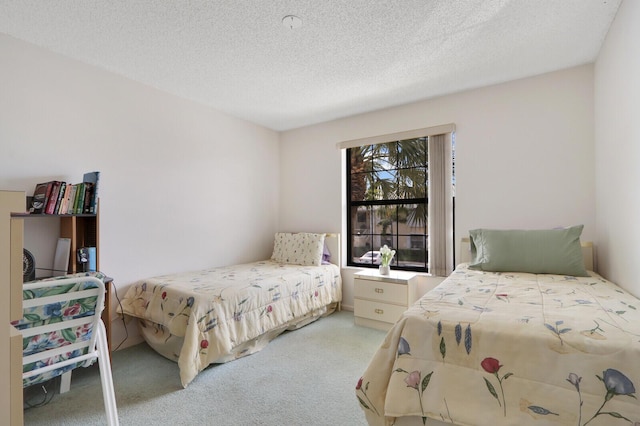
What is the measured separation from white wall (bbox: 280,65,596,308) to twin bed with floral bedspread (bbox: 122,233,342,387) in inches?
Result: 65.4

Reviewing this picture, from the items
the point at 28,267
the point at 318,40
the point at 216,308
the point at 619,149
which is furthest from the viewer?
the point at 216,308

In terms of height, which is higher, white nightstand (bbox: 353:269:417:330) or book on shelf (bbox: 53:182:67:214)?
book on shelf (bbox: 53:182:67:214)

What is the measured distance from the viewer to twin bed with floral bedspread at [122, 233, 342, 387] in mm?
2158

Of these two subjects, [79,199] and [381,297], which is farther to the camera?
[381,297]

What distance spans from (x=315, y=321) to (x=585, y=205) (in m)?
2.69

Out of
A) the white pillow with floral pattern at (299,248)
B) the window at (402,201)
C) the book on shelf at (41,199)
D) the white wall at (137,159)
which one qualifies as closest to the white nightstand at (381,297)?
the window at (402,201)

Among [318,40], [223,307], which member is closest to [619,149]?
[318,40]

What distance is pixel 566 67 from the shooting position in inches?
101

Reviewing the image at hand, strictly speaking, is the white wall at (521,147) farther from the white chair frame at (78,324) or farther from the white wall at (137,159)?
the white chair frame at (78,324)

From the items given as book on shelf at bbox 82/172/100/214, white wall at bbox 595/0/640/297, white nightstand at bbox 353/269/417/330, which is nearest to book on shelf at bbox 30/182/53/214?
book on shelf at bbox 82/172/100/214

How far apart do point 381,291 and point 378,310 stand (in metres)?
0.19

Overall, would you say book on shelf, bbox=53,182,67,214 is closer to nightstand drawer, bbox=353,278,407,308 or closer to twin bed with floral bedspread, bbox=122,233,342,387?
twin bed with floral bedspread, bbox=122,233,342,387

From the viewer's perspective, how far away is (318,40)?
7.03 ft

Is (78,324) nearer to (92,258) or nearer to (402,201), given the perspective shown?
(92,258)
